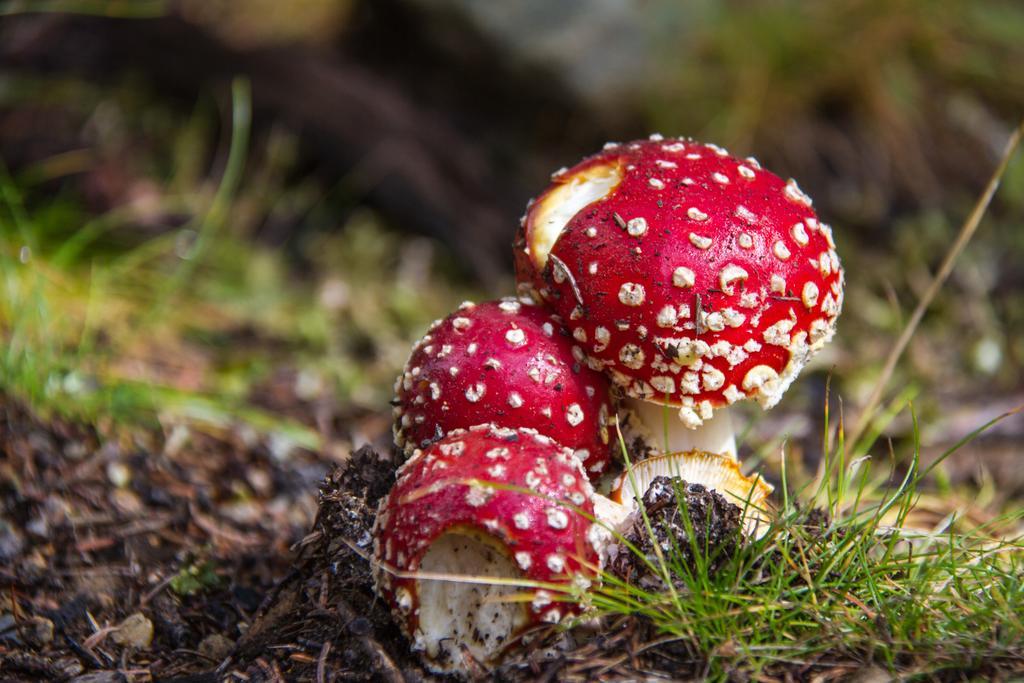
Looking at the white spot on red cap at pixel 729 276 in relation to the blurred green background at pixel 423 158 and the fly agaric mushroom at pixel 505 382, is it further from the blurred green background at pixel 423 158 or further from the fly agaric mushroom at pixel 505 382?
the blurred green background at pixel 423 158

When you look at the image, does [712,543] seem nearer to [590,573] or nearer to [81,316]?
[590,573]

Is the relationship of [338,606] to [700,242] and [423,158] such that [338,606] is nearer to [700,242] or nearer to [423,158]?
[700,242]

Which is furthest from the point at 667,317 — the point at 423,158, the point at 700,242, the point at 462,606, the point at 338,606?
the point at 423,158

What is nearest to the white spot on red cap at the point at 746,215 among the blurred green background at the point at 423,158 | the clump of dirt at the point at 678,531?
the clump of dirt at the point at 678,531

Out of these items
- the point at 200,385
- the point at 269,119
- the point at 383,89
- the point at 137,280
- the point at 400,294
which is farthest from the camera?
the point at 383,89

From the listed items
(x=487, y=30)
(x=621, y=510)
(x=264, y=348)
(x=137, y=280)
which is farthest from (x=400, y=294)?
(x=621, y=510)
